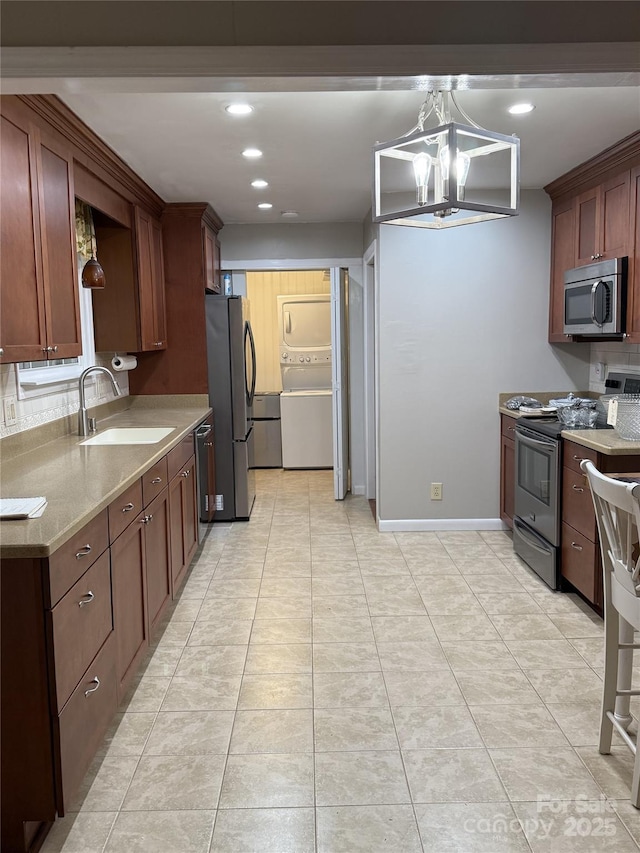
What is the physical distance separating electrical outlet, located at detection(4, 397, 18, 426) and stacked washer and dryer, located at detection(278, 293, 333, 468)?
4.25 meters

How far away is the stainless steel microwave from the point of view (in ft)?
12.0

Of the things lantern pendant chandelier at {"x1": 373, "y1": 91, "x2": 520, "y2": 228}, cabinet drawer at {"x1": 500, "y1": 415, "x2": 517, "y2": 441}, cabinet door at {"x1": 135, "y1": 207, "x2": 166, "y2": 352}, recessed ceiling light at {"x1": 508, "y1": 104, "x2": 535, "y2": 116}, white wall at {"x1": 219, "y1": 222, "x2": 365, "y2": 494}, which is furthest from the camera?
white wall at {"x1": 219, "y1": 222, "x2": 365, "y2": 494}

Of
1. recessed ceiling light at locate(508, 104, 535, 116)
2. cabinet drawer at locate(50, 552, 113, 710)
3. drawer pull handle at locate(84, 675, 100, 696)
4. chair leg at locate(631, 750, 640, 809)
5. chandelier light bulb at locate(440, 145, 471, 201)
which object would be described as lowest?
chair leg at locate(631, 750, 640, 809)

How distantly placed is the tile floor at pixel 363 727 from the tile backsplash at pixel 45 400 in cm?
119

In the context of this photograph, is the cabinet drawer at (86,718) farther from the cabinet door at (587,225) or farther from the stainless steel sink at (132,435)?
the cabinet door at (587,225)

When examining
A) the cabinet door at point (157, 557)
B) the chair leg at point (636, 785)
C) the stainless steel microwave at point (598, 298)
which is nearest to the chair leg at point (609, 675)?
the chair leg at point (636, 785)

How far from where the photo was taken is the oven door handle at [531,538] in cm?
383

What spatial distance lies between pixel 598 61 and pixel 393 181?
116 cm

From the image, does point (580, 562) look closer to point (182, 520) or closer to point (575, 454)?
point (575, 454)

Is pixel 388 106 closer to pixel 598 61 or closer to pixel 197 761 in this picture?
pixel 598 61

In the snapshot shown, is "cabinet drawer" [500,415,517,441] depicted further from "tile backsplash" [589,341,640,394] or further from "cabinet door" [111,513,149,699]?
"cabinet door" [111,513,149,699]

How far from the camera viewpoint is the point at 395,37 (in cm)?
162

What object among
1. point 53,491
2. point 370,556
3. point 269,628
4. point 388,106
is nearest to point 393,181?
point 388,106

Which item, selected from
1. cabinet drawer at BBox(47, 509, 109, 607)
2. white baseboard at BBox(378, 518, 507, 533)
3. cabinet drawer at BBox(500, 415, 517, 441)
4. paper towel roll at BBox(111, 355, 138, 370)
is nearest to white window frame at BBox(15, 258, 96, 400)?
paper towel roll at BBox(111, 355, 138, 370)
